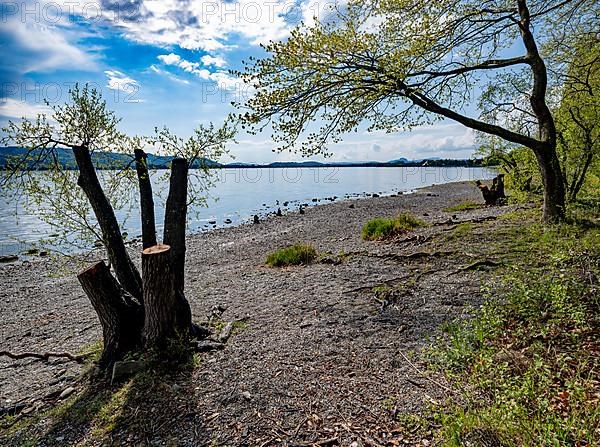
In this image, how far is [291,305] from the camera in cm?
716

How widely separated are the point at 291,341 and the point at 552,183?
29.4 ft

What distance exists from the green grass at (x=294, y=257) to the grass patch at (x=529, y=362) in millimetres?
5904

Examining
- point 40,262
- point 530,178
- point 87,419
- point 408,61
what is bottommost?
point 40,262

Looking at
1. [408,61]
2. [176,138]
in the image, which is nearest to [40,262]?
[176,138]

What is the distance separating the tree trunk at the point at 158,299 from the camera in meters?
5.19

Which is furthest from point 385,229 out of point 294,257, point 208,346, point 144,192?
point 208,346

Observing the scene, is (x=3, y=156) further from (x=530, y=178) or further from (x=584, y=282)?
(x=530, y=178)

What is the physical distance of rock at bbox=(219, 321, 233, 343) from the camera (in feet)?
19.2

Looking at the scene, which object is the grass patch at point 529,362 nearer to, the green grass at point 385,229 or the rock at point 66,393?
the rock at point 66,393

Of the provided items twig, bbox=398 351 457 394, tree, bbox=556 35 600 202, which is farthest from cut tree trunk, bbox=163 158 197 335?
tree, bbox=556 35 600 202

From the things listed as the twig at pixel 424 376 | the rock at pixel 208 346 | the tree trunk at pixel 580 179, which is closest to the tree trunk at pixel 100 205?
the rock at pixel 208 346

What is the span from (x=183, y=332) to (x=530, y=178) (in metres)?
13.4

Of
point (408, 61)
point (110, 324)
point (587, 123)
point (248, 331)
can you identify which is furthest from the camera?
point (587, 123)

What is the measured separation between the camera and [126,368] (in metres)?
5.09
